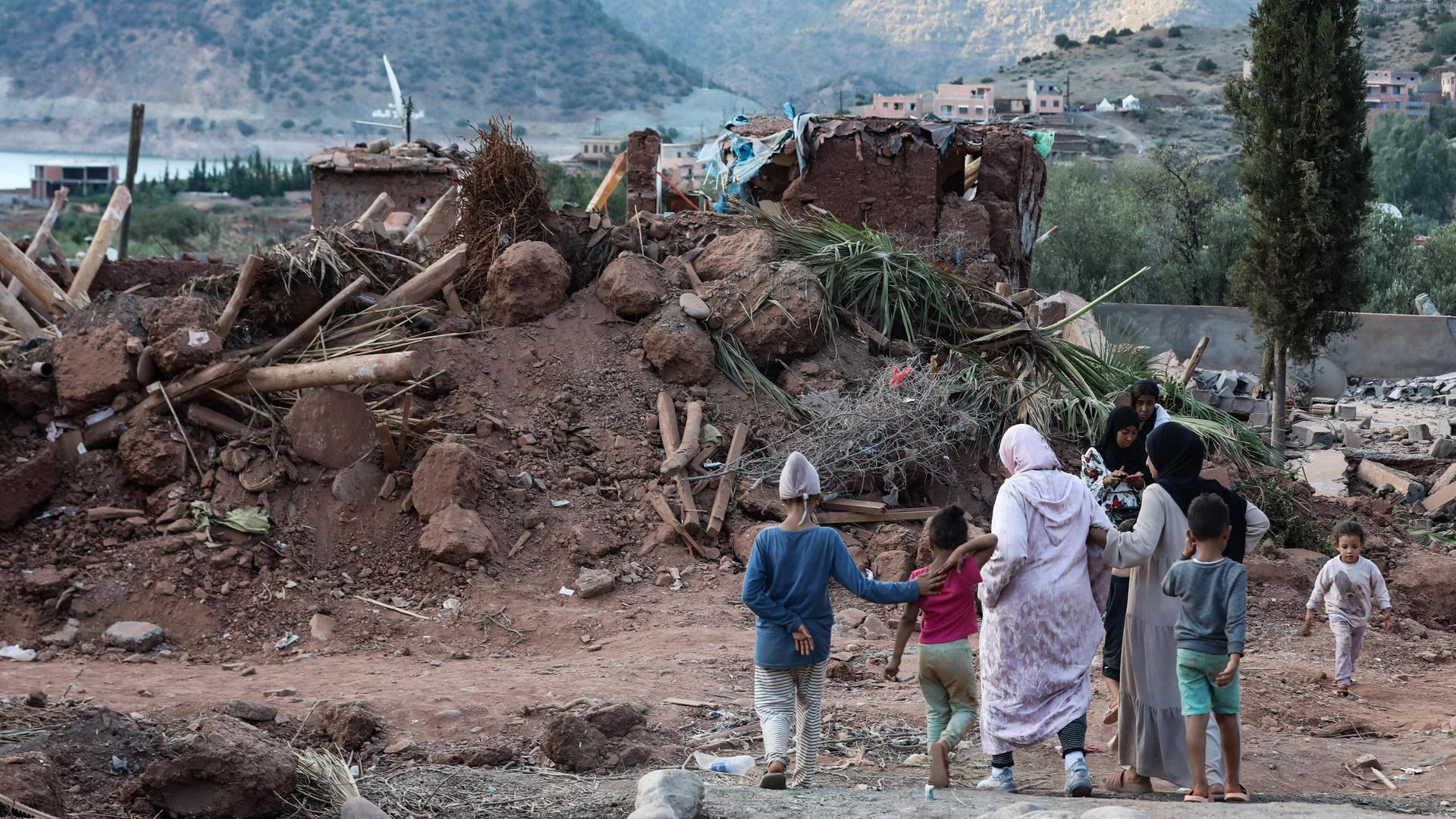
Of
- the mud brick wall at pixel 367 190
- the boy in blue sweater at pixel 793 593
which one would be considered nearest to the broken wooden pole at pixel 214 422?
the boy in blue sweater at pixel 793 593

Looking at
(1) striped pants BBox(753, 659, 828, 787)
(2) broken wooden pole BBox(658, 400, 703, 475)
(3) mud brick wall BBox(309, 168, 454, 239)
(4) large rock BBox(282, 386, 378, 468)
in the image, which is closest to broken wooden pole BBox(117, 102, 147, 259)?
(3) mud brick wall BBox(309, 168, 454, 239)

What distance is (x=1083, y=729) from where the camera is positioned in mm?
4926

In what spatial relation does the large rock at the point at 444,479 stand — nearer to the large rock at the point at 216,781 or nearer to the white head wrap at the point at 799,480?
the large rock at the point at 216,781

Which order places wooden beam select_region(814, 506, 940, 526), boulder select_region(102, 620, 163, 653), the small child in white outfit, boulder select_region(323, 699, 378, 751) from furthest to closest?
wooden beam select_region(814, 506, 940, 526) < boulder select_region(102, 620, 163, 653) < the small child in white outfit < boulder select_region(323, 699, 378, 751)

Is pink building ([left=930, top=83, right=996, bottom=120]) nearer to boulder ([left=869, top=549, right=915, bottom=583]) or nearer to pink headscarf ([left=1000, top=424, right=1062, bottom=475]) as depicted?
boulder ([left=869, top=549, right=915, bottom=583])

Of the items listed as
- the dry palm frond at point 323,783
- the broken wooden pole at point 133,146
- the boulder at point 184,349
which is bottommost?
the dry palm frond at point 323,783

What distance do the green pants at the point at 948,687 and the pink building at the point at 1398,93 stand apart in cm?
7470

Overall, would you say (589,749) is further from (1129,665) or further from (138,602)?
(138,602)

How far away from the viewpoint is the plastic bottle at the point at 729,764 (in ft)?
17.6

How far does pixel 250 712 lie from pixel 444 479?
291cm

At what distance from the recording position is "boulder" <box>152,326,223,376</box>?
348 inches

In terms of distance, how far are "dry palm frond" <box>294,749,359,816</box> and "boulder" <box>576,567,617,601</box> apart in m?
3.43

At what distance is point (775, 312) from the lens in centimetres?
1009

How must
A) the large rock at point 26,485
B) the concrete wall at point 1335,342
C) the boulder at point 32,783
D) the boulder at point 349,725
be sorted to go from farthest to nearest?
1. the concrete wall at point 1335,342
2. the large rock at point 26,485
3. the boulder at point 349,725
4. the boulder at point 32,783
